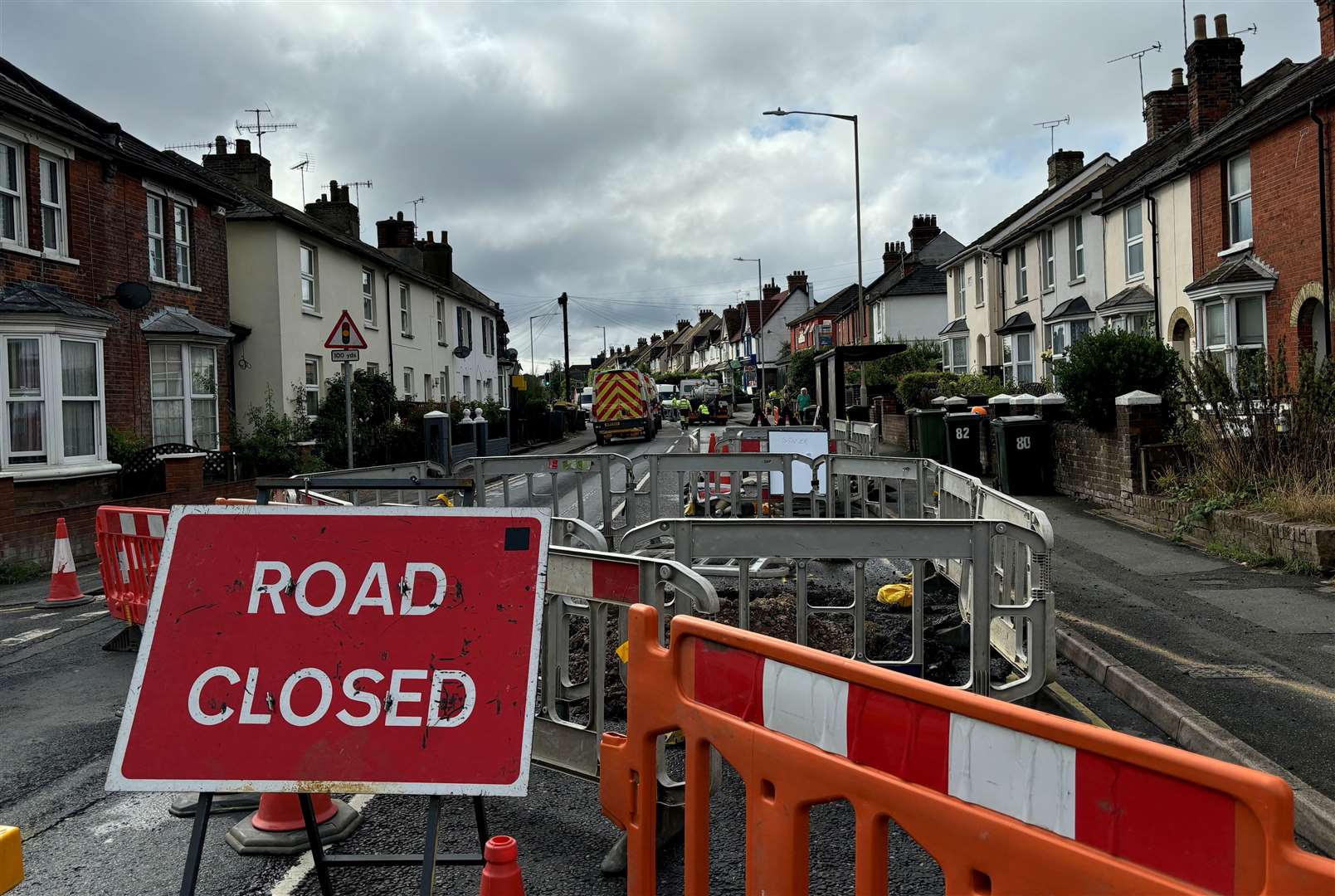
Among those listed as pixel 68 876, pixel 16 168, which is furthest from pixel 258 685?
pixel 16 168

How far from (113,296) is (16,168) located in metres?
2.91

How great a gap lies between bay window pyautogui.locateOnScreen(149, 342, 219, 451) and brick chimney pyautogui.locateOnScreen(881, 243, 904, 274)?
49294 millimetres

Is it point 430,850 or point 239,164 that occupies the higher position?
point 239,164

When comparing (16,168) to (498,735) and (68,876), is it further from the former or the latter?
A: (498,735)

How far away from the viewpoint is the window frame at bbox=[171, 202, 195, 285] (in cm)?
2088

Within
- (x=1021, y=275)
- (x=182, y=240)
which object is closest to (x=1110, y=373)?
(x=182, y=240)

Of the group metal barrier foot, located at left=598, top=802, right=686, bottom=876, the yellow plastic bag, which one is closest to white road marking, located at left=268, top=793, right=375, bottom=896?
metal barrier foot, located at left=598, top=802, right=686, bottom=876

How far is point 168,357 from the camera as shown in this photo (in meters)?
20.1

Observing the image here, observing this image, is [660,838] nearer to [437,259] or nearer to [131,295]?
[131,295]

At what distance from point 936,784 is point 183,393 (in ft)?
68.0

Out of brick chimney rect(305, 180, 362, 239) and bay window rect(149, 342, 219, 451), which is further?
brick chimney rect(305, 180, 362, 239)

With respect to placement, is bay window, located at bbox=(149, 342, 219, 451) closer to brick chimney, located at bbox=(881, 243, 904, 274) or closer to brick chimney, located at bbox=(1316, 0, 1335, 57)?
brick chimney, located at bbox=(1316, 0, 1335, 57)

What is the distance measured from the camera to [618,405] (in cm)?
3838

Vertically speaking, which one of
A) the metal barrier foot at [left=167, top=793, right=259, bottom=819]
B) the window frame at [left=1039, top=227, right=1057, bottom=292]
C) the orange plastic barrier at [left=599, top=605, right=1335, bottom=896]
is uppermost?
the window frame at [left=1039, top=227, right=1057, bottom=292]
